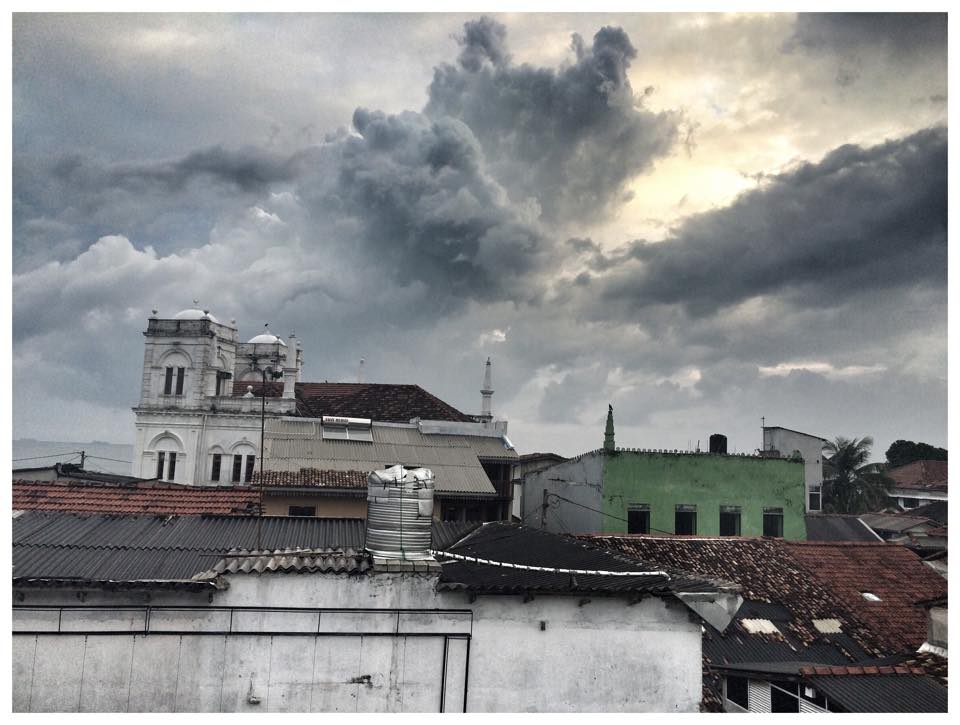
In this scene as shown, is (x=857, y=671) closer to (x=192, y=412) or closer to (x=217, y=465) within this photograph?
(x=217, y=465)

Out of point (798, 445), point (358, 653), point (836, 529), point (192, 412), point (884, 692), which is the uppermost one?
point (192, 412)

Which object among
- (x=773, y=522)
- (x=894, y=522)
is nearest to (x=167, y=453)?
(x=773, y=522)

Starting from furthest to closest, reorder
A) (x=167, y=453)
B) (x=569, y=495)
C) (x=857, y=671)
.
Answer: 1. (x=167, y=453)
2. (x=569, y=495)
3. (x=857, y=671)

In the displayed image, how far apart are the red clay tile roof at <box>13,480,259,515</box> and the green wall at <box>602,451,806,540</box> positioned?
12269 millimetres

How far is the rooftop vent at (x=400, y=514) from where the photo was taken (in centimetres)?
830

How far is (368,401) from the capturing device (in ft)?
130

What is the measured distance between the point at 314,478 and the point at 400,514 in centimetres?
1541

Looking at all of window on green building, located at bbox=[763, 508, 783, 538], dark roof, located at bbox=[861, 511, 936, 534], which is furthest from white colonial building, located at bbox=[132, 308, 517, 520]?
dark roof, located at bbox=[861, 511, 936, 534]

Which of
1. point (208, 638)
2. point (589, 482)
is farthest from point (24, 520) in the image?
point (589, 482)

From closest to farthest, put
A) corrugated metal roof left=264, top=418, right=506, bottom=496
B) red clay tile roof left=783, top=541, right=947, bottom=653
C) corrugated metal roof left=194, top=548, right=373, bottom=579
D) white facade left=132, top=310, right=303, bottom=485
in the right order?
corrugated metal roof left=194, top=548, right=373, bottom=579 → red clay tile roof left=783, top=541, right=947, bottom=653 → corrugated metal roof left=264, top=418, right=506, bottom=496 → white facade left=132, top=310, right=303, bottom=485

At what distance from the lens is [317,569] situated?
25.5 ft

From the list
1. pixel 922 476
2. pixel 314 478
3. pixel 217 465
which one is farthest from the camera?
pixel 922 476

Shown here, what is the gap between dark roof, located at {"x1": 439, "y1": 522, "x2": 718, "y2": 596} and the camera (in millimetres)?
7910

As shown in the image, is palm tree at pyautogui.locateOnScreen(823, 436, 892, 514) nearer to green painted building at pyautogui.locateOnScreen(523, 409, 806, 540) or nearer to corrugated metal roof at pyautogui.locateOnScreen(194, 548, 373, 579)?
green painted building at pyautogui.locateOnScreen(523, 409, 806, 540)
